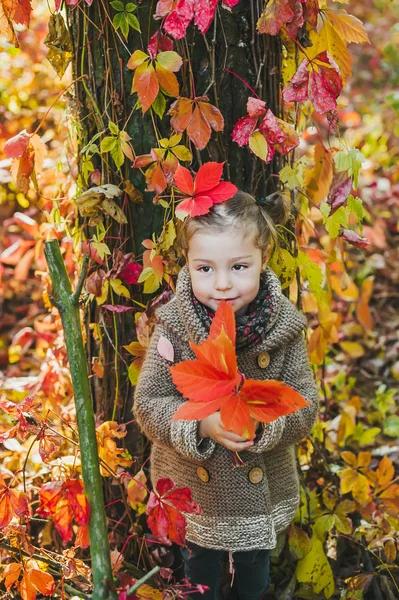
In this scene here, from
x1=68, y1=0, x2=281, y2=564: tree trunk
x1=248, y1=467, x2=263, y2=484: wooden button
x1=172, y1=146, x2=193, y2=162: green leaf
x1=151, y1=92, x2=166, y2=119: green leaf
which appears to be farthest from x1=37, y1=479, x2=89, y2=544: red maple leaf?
x1=151, y1=92, x2=166, y2=119: green leaf

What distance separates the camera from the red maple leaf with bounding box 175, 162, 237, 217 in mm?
1642

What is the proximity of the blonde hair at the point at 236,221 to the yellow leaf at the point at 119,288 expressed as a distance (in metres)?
0.24

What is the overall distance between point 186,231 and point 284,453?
66 cm

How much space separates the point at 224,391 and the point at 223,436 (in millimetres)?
409

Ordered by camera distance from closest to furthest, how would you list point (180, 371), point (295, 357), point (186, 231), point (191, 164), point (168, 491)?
point (180, 371), point (168, 491), point (186, 231), point (295, 357), point (191, 164)

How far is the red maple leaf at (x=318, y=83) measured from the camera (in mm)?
1669

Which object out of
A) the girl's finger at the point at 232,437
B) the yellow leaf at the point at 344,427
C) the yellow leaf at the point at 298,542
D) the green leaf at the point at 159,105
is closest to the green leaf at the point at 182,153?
the green leaf at the point at 159,105

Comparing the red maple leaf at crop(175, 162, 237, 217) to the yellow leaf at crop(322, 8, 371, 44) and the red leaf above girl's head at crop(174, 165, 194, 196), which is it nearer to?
the red leaf above girl's head at crop(174, 165, 194, 196)

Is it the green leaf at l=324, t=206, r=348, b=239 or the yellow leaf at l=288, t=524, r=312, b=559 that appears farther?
the yellow leaf at l=288, t=524, r=312, b=559

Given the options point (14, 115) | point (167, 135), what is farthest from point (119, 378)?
point (14, 115)

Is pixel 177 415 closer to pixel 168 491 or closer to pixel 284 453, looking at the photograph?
pixel 168 491

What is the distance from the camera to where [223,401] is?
1222 millimetres

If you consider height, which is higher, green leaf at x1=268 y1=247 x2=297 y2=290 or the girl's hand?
green leaf at x1=268 y1=247 x2=297 y2=290

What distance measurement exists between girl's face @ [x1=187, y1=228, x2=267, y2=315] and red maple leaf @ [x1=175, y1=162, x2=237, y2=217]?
63 mm
